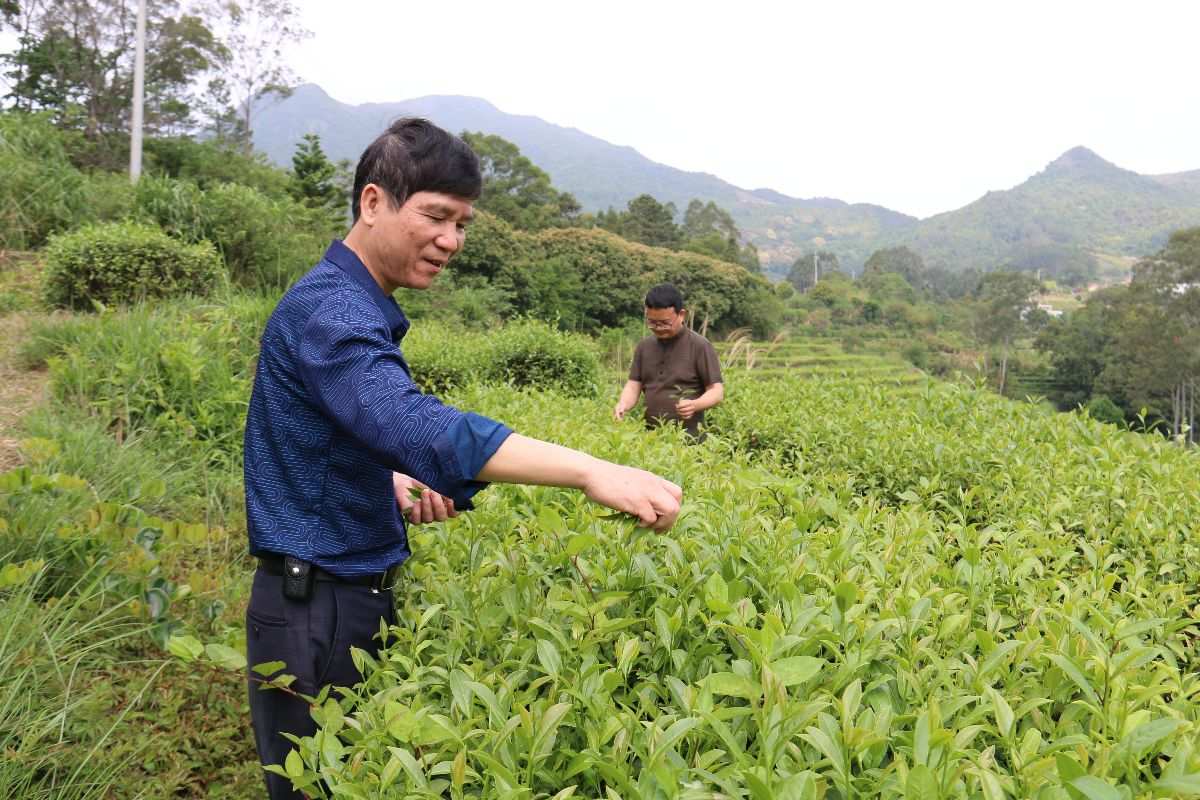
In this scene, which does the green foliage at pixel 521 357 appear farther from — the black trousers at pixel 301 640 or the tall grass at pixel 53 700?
the black trousers at pixel 301 640

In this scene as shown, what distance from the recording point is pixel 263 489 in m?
1.60

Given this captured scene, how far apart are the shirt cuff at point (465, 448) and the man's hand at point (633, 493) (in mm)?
156

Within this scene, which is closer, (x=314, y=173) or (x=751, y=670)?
(x=751, y=670)

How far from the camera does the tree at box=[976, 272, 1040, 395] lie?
58.5m

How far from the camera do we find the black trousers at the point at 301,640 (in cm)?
163

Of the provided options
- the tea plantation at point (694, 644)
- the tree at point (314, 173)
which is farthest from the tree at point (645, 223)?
the tea plantation at point (694, 644)

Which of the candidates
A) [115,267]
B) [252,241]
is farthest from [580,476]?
[252,241]

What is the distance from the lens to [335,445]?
1.54 m

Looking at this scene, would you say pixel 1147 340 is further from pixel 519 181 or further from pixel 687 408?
pixel 687 408

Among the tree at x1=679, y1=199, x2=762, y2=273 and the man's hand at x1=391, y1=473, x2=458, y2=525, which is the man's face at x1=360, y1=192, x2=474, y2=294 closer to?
the man's hand at x1=391, y1=473, x2=458, y2=525

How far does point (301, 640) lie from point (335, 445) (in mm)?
438

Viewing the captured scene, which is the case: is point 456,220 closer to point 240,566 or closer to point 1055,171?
point 240,566

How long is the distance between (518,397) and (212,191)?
5.33 m

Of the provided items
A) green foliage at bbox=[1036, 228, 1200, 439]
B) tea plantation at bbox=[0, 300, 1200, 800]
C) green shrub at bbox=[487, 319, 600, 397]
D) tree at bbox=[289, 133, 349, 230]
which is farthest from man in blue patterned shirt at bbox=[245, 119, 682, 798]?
green foliage at bbox=[1036, 228, 1200, 439]
